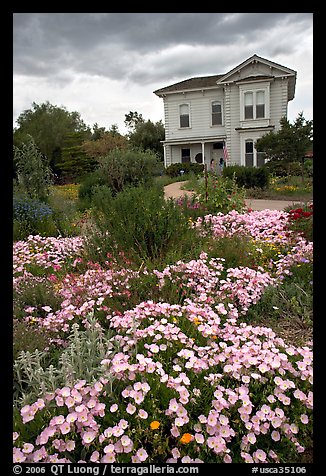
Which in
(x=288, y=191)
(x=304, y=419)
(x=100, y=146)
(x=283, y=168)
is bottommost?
(x=304, y=419)

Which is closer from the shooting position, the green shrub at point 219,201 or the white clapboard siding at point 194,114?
the green shrub at point 219,201

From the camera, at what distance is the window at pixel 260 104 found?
2208cm

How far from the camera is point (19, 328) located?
282 cm

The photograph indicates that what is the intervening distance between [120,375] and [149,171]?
34.9 ft

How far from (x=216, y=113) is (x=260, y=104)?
2.63 m

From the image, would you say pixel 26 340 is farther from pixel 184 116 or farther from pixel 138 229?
pixel 184 116

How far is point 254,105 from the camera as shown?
22.4m

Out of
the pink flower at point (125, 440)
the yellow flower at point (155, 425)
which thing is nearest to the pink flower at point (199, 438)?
the yellow flower at point (155, 425)

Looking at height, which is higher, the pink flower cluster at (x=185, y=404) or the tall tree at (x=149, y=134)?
the tall tree at (x=149, y=134)

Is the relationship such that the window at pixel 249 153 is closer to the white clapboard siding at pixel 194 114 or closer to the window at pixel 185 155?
the white clapboard siding at pixel 194 114

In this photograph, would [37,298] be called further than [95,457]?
Yes

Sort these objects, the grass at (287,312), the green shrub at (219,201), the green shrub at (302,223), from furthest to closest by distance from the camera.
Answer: the green shrub at (219,201) < the green shrub at (302,223) < the grass at (287,312)

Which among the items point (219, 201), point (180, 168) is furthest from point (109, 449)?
point (180, 168)

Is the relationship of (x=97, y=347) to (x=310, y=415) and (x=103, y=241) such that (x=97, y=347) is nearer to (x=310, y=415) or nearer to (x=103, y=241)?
(x=310, y=415)
